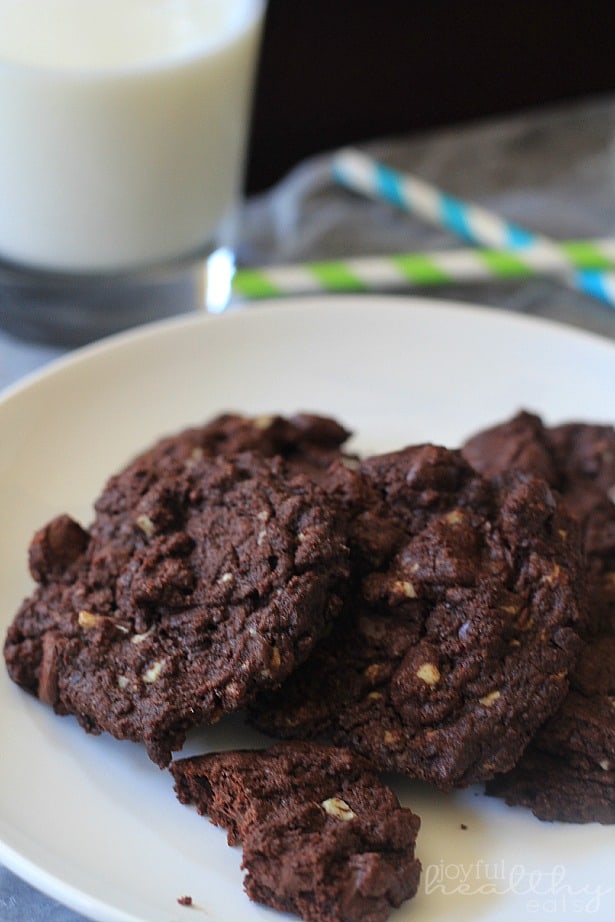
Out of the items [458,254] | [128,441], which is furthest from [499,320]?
[128,441]

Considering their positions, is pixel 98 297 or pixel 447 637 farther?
pixel 98 297

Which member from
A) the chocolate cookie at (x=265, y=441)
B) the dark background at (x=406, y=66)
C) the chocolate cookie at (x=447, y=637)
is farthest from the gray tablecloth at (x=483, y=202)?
the chocolate cookie at (x=447, y=637)

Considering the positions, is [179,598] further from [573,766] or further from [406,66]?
[406,66]

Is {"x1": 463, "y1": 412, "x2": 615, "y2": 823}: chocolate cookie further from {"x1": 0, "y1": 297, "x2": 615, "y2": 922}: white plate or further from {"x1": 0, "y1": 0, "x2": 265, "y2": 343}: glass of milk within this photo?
{"x1": 0, "y1": 0, "x2": 265, "y2": 343}: glass of milk

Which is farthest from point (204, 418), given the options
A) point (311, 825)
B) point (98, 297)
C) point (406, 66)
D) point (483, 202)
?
point (406, 66)

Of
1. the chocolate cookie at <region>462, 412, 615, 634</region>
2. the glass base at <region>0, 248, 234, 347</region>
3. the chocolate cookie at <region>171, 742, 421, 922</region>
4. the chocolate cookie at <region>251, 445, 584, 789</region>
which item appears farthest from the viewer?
the glass base at <region>0, 248, 234, 347</region>

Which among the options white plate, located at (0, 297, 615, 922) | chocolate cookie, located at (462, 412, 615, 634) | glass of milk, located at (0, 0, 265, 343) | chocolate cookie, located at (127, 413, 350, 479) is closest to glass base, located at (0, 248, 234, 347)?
glass of milk, located at (0, 0, 265, 343)
